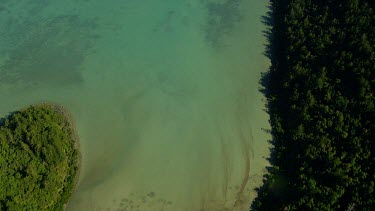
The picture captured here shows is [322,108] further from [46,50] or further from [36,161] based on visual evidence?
[46,50]

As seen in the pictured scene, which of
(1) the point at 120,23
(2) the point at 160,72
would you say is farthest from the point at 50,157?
(1) the point at 120,23

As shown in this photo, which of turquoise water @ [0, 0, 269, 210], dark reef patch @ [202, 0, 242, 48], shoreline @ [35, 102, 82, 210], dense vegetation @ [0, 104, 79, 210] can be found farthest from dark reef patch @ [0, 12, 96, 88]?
dark reef patch @ [202, 0, 242, 48]

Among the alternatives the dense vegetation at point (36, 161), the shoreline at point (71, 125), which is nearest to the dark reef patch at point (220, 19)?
the shoreline at point (71, 125)

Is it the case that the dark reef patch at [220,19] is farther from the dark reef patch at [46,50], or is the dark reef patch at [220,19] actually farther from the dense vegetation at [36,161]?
the dense vegetation at [36,161]

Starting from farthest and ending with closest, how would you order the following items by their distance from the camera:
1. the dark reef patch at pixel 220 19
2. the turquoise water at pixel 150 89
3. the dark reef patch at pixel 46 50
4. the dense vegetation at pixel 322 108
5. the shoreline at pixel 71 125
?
1. the dark reef patch at pixel 220 19
2. the dark reef patch at pixel 46 50
3. the shoreline at pixel 71 125
4. the turquoise water at pixel 150 89
5. the dense vegetation at pixel 322 108

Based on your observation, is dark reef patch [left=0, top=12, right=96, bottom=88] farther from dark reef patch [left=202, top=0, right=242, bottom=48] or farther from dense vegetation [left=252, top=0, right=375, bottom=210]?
dense vegetation [left=252, top=0, right=375, bottom=210]
